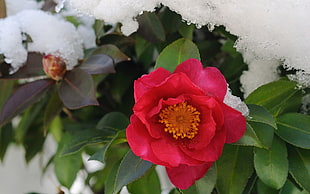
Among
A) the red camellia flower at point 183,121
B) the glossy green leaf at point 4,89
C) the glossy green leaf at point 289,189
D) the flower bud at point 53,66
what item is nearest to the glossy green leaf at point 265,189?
the glossy green leaf at point 289,189

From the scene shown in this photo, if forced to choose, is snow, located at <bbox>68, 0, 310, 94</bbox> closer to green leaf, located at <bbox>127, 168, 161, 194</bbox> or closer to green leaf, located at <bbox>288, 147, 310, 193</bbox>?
green leaf, located at <bbox>288, 147, 310, 193</bbox>

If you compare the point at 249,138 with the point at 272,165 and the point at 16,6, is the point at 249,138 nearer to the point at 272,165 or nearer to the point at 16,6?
the point at 272,165

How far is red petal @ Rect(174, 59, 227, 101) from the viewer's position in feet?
1.64

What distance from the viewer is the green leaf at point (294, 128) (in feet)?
1.90

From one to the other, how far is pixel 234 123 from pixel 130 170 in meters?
0.14

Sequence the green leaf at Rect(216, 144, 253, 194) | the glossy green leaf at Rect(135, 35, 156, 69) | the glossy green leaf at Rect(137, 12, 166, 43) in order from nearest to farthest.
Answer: the green leaf at Rect(216, 144, 253, 194), the glossy green leaf at Rect(137, 12, 166, 43), the glossy green leaf at Rect(135, 35, 156, 69)

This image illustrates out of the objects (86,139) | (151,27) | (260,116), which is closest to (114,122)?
(86,139)

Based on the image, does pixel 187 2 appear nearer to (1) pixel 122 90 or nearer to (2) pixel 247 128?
(2) pixel 247 128

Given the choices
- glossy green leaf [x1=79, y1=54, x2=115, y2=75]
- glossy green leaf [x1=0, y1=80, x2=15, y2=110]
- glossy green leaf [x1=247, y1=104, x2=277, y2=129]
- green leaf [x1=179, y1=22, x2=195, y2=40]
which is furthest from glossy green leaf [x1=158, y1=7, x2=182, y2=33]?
glossy green leaf [x1=0, y1=80, x2=15, y2=110]

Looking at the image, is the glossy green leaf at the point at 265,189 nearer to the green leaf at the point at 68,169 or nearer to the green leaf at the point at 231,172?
the green leaf at the point at 231,172

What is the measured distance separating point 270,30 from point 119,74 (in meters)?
0.38

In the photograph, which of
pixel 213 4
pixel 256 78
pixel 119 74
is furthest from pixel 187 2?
pixel 119 74

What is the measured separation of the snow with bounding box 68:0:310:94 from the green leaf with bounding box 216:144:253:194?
0.43 feet

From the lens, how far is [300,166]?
1.90 feet
